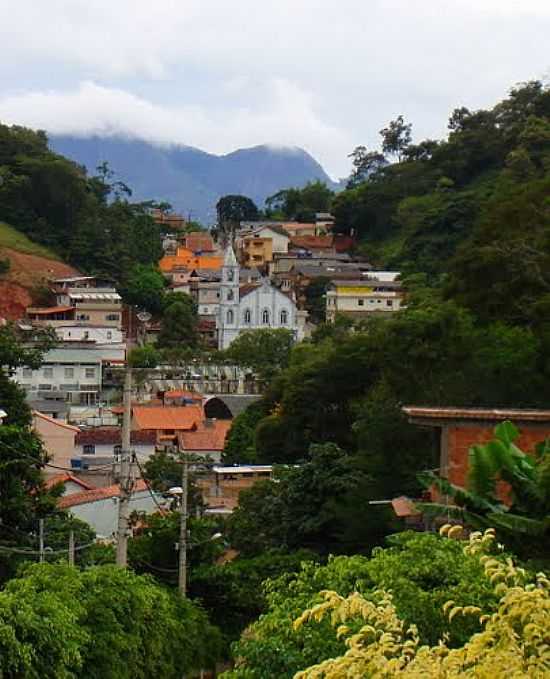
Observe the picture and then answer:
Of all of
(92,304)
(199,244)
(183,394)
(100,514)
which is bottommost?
(100,514)

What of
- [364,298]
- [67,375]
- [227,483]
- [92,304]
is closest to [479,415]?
[227,483]

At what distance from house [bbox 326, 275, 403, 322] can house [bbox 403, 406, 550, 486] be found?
171 ft

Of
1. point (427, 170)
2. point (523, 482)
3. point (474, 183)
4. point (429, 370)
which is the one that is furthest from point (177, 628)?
point (427, 170)

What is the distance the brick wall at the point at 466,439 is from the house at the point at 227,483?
16176mm

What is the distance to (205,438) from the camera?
160ft

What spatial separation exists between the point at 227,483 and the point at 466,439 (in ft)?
70.0

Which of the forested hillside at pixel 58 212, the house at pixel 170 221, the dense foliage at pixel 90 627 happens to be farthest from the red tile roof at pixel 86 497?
the house at pixel 170 221

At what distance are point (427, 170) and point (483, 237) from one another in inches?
2063

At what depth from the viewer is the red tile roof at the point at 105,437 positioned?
Result: 144 ft

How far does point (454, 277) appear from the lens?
33438 mm

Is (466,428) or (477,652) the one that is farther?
(466,428)

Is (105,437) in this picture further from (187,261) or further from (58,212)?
(187,261)

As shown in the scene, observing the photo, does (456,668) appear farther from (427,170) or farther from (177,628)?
(427,170)

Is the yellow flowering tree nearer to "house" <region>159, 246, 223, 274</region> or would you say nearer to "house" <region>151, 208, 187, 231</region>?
"house" <region>159, 246, 223, 274</region>
